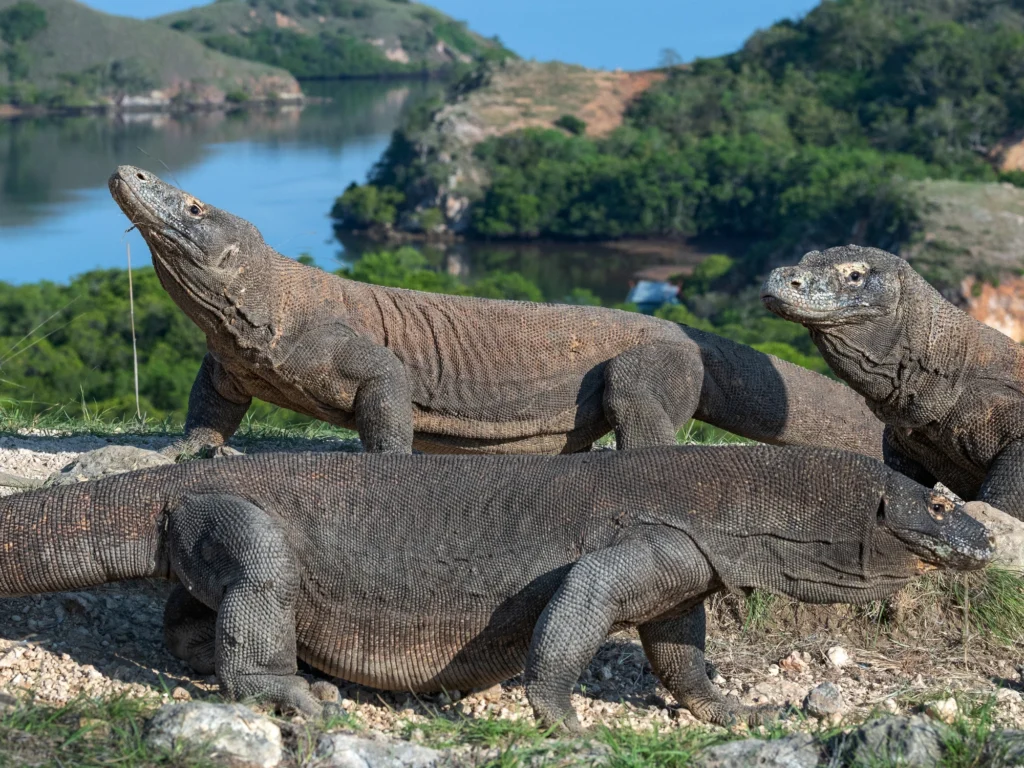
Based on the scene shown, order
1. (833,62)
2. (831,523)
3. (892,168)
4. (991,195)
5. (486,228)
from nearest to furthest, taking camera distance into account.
A: (831,523) → (991,195) → (892,168) → (486,228) → (833,62)

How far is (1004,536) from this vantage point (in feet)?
19.7

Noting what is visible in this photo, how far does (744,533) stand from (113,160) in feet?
305

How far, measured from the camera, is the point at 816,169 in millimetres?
90125

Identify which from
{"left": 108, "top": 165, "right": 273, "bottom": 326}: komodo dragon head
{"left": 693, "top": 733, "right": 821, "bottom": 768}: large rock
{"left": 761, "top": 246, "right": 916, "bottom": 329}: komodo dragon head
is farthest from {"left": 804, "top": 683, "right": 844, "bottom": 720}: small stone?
{"left": 108, "top": 165, "right": 273, "bottom": 326}: komodo dragon head

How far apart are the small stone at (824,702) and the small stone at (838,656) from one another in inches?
22.4

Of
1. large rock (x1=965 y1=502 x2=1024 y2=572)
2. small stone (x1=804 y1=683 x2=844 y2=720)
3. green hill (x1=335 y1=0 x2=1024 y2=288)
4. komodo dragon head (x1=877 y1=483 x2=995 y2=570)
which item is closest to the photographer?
komodo dragon head (x1=877 y1=483 x2=995 y2=570)

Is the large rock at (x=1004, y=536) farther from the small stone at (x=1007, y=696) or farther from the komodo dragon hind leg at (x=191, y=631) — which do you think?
the komodo dragon hind leg at (x=191, y=631)

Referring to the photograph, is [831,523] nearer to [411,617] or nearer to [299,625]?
[411,617]

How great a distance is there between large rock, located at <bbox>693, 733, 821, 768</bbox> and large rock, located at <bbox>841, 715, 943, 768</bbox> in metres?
0.12

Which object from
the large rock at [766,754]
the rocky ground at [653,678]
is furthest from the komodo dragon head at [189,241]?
the large rock at [766,754]

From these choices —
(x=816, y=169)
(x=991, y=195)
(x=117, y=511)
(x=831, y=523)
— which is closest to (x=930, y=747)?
(x=831, y=523)

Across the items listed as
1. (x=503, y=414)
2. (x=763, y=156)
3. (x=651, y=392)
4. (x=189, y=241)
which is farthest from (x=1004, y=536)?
(x=763, y=156)

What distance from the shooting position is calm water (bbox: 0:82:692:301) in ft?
204

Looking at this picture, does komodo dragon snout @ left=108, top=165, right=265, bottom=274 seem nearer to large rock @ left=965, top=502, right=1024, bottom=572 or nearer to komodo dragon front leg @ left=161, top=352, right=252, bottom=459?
komodo dragon front leg @ left=161, top=352, right=252, bottom=459
